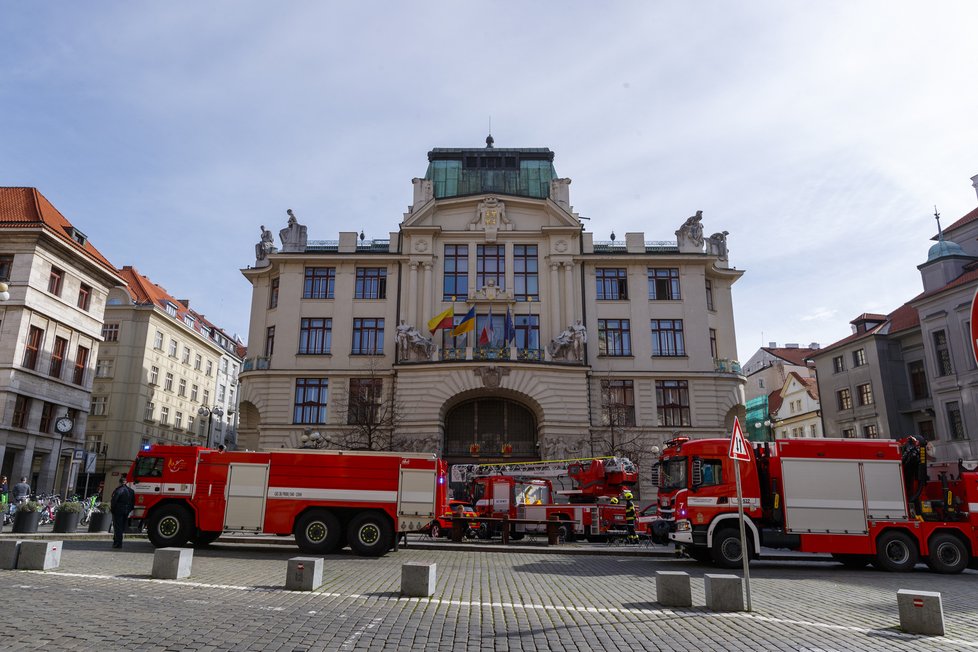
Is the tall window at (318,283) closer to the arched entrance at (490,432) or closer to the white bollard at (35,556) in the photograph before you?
the arched entrance at (490,432)

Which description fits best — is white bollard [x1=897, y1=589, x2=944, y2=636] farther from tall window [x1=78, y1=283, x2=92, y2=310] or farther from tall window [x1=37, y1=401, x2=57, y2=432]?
tall window [x1=78, y1=283, x2=92, y2=310]

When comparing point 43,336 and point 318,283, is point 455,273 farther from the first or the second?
point 43,336

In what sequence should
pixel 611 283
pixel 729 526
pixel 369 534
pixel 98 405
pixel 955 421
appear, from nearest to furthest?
pixel 729 526 → pixel 369 534 → pixel 955 421 → pixel 611 283 → pixel 98 405

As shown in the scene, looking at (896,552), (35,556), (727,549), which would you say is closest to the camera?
(35,556)

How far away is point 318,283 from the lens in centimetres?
4303

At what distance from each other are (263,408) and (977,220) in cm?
4694

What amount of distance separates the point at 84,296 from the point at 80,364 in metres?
4.23

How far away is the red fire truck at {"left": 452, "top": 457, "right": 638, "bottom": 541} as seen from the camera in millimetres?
25000

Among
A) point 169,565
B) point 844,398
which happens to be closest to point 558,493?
point 169,565

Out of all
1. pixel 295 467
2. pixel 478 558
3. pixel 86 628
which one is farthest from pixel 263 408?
pixel 86 628

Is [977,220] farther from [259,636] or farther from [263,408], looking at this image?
[259,636]

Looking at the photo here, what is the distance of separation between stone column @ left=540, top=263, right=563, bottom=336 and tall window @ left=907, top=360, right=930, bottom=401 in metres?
27.2

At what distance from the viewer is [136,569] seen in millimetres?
13812

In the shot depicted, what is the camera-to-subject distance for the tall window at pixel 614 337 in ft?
136
